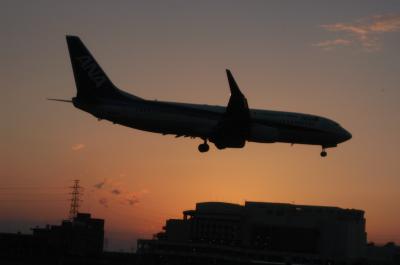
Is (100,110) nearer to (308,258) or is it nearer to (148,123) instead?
(148,123)

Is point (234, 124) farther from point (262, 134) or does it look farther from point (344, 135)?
point (344, 135)

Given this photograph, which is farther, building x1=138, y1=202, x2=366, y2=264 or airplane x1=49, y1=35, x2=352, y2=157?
building x1=138, y1=202, x2=366, y2=264

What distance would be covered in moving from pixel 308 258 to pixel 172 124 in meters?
68.0

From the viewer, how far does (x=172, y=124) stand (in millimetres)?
69312

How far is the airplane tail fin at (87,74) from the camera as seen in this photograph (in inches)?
2672

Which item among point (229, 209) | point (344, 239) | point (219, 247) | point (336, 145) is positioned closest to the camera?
point (336, 145)

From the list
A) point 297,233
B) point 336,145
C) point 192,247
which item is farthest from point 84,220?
point 336,145

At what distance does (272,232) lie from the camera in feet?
469

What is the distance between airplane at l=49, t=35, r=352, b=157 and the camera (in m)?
67.8

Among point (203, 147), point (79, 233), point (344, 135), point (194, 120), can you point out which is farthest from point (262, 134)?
point (79, 233)

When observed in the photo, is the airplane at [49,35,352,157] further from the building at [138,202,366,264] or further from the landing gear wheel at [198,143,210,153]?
the building at [138,202,366,264]

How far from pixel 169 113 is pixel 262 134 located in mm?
8748

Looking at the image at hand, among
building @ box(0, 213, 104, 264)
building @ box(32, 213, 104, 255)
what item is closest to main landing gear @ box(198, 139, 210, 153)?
building @ box(0, 213, 104, 264)

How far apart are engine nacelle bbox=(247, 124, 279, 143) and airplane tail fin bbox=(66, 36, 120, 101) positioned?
39.9ft
